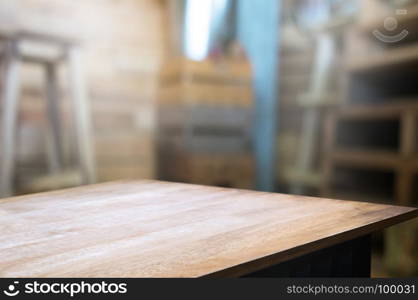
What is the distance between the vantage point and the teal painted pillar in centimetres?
354

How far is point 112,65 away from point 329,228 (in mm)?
2920

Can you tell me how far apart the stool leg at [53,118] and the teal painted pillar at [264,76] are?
1.41 m

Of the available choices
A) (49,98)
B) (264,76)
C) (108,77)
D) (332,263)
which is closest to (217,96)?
(264,76)

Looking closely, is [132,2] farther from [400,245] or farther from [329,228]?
[329,228]

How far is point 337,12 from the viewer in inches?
122

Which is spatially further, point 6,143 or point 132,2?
point 132,2

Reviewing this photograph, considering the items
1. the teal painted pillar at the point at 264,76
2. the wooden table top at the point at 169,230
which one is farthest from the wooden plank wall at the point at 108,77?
the wooden table top at the point at 169,230

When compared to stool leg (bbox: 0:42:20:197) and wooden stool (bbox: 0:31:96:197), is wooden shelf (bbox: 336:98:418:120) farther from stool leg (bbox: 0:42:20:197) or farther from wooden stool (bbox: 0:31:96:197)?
stool leg (bbox: 0:42:20:197)

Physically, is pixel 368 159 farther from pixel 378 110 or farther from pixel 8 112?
pixel 8 112

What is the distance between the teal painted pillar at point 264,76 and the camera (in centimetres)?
354

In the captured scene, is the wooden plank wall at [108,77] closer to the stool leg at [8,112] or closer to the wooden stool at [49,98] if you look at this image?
the wooden stool at [49,98]

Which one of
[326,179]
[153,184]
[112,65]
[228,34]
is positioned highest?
[228,34]

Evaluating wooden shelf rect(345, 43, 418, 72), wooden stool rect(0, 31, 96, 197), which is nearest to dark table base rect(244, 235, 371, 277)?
wooden shelf rect(345, 43, 418, 72)

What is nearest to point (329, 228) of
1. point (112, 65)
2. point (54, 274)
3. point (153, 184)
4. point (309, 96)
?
point (54, 274)
